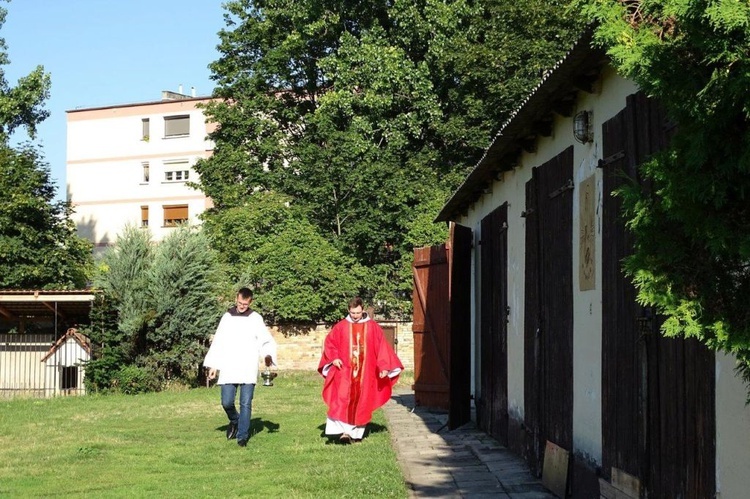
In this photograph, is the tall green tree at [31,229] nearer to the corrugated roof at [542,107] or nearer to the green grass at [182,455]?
the green grass at [182,455]

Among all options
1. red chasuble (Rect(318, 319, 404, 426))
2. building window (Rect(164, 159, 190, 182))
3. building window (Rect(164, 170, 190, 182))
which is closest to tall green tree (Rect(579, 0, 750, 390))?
red chasuble (Rect(318, 319, 404, 426))

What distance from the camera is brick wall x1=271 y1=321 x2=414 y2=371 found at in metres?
34.3

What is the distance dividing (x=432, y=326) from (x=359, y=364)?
4051 mm

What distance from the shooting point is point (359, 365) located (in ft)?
43.5

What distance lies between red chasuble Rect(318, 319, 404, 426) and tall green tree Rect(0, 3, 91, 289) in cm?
2234

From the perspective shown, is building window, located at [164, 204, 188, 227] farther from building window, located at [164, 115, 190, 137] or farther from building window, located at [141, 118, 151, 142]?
building window, located at [141, 118, 151, 142]

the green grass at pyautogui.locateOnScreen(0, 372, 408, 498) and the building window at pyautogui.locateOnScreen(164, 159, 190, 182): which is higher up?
the building window at pyautogui.locateOnScreen(164, 159, 190, 182)

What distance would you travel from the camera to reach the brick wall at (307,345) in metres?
34.3

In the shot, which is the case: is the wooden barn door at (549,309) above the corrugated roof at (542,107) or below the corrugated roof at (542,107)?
below

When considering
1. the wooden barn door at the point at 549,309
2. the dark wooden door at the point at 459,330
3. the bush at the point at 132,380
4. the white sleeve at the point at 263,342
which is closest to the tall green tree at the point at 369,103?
the bush at the point at 132,380

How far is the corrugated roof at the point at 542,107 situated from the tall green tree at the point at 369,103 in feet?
61.3

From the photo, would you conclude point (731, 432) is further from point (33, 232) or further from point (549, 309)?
point (33, 232)

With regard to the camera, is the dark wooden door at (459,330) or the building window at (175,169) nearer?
the dark wooden door at (459,330)

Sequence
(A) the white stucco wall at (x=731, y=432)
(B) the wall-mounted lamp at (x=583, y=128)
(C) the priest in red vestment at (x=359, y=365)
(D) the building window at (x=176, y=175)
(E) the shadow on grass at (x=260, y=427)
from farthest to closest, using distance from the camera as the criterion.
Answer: (D) the building window at (x=176, y=175), (E) the shadow on grass at (x=260, y=427), (C) the priest in red vestment at (x=359, y=365), (B) the wall-mounted lamp at (x=583, y=128), (A) the white stucco wall at (x=731, y=432)
